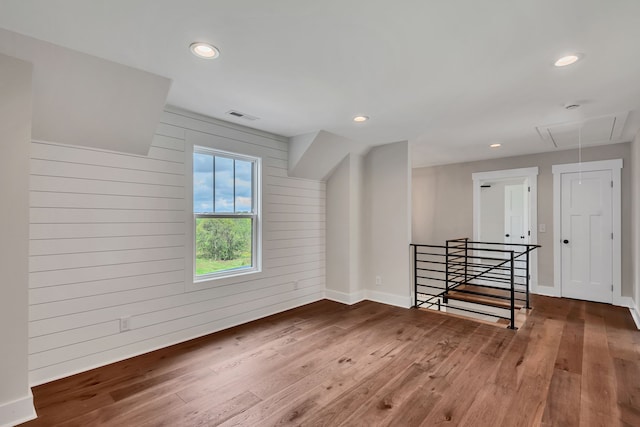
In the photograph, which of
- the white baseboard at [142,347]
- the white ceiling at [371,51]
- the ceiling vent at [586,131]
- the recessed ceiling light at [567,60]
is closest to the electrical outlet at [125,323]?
the white baseboard at [142,347]

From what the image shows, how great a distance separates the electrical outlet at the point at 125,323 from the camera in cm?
275

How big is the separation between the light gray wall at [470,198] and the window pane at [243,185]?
394 cm

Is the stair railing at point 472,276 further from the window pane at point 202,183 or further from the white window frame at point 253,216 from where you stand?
the window pane at point 202,183

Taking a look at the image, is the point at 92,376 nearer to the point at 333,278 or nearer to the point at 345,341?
the point at 345,341

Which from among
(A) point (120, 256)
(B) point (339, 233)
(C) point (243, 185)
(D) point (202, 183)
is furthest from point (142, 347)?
(B) point (339, 233)

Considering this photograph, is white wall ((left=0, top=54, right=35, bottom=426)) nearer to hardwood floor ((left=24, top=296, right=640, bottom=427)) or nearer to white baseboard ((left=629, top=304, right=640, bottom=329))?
hardwood floor ((left=24, top=296, right=640, bottom=427))

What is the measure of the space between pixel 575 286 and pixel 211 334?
5.44 metres

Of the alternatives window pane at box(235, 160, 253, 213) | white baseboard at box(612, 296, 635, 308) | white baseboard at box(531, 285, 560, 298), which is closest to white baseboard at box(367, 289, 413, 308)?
window pane at box(235, 160, 253, 213)

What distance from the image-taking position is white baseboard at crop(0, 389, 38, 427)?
1873 millimetres

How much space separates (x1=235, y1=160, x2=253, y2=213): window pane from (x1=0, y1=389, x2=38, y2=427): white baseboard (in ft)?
7.74

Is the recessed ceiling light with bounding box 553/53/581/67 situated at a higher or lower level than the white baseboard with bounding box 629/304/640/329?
higher

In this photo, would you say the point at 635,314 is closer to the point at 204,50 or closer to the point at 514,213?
the point at 514,213

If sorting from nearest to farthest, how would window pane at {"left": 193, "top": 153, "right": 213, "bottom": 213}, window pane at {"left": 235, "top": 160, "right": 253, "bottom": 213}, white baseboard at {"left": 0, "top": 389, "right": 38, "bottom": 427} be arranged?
white baseboard at {"left": 0, "top": 389, "right": 38, "bottom": 427}, window pane at {"left": 193, "top": 153, "right": 213, "bottom": 213}, window pane at {"left": 235, "top": 160, "right": 253, "bottom": 213}

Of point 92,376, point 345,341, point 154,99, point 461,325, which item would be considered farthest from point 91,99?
point 461,325
